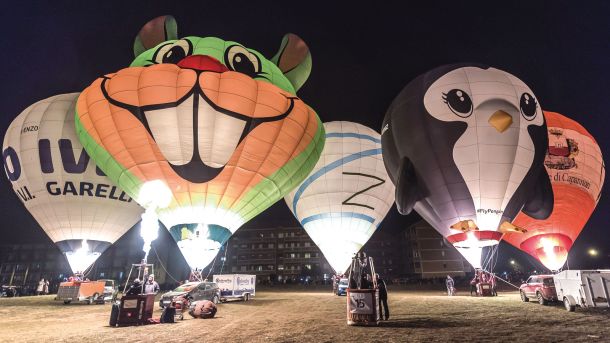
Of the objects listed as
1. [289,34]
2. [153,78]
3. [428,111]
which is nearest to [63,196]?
[153,78]

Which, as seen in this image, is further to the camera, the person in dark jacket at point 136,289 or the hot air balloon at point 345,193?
the hot air balloon at point 345,193

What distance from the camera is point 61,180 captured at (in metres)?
17.8

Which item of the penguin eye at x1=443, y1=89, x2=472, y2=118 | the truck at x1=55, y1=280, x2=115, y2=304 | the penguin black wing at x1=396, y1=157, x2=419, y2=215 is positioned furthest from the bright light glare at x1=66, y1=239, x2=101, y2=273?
the penguin eye at x1=443, y1=89, x2=472, y2=118

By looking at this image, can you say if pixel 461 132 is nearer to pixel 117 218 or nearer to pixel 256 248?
pixel 117 218

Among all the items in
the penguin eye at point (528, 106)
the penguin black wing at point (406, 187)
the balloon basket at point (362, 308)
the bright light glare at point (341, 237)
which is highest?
the penguin eye at point (528, 106)

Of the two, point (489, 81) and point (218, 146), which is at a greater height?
point (489, 81)

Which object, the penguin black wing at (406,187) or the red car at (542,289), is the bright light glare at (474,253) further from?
the penguin black wing at (406,187)

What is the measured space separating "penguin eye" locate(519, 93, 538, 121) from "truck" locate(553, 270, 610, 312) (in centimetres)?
680

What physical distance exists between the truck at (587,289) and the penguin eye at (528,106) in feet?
22.3

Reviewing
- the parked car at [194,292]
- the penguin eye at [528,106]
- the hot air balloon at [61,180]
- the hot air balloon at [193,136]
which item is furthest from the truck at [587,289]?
the hot air balloon at [61,180]

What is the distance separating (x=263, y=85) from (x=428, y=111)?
723 cm

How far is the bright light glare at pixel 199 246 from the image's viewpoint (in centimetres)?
1380

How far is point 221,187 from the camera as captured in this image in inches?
551

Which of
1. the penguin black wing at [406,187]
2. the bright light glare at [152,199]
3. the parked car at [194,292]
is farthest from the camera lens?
the penguin black wing at [406,187]
